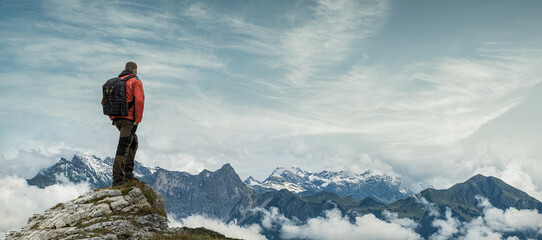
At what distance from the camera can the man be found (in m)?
20.8

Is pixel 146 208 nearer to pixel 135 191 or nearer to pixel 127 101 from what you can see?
pixel 135 191

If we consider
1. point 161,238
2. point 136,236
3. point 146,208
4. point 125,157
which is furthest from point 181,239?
point 125,157

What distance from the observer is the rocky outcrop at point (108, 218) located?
18375mm

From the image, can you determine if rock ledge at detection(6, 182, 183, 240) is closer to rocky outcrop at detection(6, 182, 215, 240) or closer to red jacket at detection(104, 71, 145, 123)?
rocky outcrop at detection(6, 182, 215, 240)

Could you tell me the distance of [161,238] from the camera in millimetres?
17641

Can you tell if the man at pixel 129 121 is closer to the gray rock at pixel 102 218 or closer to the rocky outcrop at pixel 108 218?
the rocky outcrop at pixel 108 218

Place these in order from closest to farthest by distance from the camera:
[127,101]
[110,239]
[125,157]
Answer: [110,239], [127,101], [125,157]

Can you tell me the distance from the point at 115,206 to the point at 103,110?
5.24 metres

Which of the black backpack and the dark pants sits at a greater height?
the black backpack

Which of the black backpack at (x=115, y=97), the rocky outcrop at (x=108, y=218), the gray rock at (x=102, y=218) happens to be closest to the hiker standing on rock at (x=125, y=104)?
the black backpack at (x=115, y=97)

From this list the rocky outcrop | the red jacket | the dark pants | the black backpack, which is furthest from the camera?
the dark pants

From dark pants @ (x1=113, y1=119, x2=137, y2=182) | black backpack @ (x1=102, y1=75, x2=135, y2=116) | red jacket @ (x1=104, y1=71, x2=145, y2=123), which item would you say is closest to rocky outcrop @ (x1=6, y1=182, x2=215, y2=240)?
dark pants @ (x1=113, y1=119, x2=137, y2=182)

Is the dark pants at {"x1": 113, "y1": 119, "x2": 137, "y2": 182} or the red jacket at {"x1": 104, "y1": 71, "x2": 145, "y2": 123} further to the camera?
the dark pants at {"x1": 113, "y1": 119, "x2": 137, "y2": 182}

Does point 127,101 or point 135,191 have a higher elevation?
point 127,101
